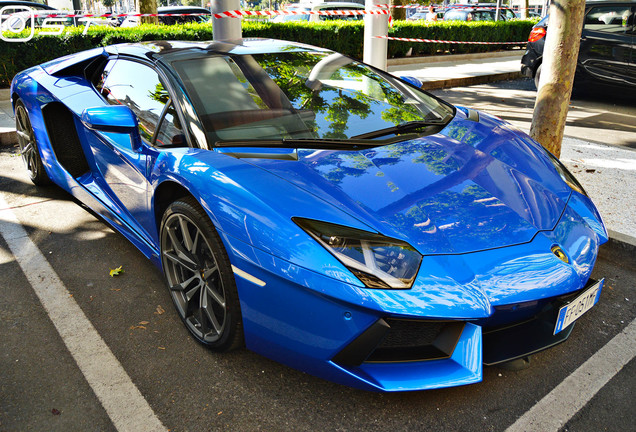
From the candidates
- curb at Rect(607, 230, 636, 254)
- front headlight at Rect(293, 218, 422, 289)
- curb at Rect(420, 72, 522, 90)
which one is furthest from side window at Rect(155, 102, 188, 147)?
curb at Rect(420, 72, 522, 90)

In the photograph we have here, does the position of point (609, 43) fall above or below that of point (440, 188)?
above

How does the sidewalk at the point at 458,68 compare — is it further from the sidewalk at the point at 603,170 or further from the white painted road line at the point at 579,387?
the white painted road line at the point at 579,387

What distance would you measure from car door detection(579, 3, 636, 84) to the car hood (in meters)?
6.06

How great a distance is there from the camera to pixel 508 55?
1507 cm

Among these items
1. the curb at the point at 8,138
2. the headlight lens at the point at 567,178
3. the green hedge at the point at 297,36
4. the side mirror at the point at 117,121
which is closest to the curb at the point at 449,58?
the green hedge at the point at 297,36

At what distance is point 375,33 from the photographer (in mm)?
6551

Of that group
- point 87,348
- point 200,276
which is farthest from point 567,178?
point 87,348

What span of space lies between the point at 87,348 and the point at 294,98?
5.31 feet

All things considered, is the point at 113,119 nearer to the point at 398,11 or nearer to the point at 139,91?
the point at 139,91

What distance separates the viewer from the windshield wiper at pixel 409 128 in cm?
271

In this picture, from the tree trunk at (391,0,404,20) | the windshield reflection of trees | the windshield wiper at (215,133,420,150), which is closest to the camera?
the windshield wiper at (215,133,420,150)

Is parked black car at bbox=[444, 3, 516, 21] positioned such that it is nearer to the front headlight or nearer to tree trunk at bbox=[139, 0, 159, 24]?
tree trunk at bbox=[139, 0, 159, 24]

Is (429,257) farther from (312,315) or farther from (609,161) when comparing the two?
(609,161)

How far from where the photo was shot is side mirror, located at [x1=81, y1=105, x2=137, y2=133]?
2709 millimetres
